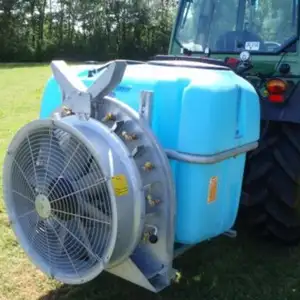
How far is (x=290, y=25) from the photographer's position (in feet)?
11.1

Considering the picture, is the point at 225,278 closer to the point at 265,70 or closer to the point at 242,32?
the point at 265,70

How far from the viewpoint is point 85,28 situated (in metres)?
29.3

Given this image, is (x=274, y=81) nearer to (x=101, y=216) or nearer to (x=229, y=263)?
(x=229, y=263)

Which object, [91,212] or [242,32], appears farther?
[242,32]

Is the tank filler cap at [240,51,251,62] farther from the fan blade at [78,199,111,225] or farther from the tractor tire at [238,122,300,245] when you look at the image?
the fan blade at [78,199,111,225]

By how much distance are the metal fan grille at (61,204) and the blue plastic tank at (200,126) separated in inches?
13.9

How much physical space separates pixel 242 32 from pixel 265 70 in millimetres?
395

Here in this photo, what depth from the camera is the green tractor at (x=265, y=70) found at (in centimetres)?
294

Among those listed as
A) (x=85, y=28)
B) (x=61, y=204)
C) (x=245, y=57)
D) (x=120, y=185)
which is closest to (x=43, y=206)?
(x=61, y=204)

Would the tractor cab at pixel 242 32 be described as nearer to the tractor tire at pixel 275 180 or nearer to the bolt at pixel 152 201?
the tractor tire at pixel 275 180

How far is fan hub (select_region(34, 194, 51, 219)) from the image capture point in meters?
2.29

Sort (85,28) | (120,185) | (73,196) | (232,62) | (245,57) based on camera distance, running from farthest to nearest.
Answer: (85,28) → (245,57) → (232,62) → (73,196) → (120,185)

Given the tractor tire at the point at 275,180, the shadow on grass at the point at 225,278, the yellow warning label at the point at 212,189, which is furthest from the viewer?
the tractor tire at the point at 275,180

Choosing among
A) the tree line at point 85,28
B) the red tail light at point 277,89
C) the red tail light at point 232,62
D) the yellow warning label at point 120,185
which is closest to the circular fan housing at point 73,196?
the yellow warning label at point 120,185
